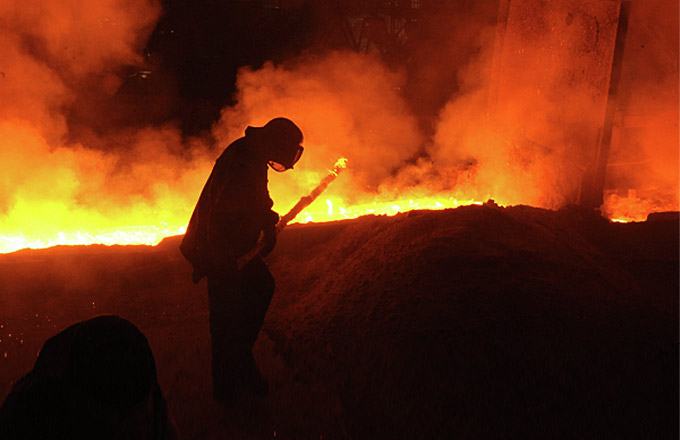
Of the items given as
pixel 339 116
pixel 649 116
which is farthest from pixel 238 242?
pixel 339 116

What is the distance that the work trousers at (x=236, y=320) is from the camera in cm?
361

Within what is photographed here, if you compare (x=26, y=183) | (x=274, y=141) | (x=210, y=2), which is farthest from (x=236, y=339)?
(x=210, y=2)

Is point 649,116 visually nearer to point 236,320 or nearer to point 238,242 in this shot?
point 238,242

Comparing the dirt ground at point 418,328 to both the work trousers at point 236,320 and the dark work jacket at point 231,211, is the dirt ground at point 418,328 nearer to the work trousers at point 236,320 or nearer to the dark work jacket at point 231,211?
the work trousers at point 236,320

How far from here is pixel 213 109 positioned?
46.5 ft

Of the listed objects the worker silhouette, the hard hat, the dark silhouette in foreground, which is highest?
the hard hat

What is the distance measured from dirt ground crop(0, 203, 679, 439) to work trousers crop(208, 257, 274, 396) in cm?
23

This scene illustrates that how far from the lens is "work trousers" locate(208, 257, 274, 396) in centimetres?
361

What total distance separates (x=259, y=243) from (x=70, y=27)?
7.50 meters

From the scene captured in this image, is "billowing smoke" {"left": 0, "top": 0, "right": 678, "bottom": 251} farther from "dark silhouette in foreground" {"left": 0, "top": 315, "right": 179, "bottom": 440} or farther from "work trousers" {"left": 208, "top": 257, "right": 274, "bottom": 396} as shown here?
"dark silhouette in foreground" {"left": 0, "top": 315, "right": 179, "bottom": 440}

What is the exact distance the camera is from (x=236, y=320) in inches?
144

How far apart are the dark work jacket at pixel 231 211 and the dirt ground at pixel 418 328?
1.08 meters

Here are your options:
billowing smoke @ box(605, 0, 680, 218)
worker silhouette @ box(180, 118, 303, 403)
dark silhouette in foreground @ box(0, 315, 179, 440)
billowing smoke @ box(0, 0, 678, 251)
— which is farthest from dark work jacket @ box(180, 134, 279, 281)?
billowing smoke @ box(605, 0, 680, 218)

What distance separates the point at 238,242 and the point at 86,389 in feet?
6.64
